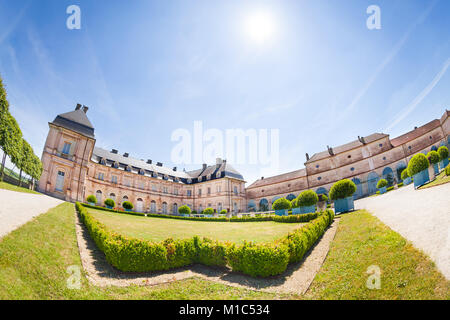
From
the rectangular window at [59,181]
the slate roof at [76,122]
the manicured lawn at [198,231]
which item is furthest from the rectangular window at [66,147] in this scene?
the manicured lawn at [198,231]

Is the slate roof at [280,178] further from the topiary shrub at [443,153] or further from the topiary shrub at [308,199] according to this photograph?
the topiary shrub at [308,199]

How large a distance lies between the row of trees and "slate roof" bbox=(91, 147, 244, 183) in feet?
35.8

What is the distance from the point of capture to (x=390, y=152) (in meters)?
31.5

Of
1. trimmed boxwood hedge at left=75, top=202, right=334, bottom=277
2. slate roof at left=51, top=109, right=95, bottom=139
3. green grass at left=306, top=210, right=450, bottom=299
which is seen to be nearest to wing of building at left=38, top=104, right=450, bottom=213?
slate roof at left=51, top=109, right=95, bottom=139

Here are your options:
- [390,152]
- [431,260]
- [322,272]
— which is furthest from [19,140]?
[390,152]

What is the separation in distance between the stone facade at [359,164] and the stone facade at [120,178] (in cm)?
689

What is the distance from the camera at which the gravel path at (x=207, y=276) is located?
534 cm

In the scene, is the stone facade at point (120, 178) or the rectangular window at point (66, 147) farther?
the rectangular window at point (66, 147)

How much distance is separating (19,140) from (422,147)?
168ft

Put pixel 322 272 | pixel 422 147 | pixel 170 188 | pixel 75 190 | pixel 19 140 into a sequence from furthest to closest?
pixel 170 188
pixel 422 147
pixel 75 190
pixel 19 140
pixel 322 272

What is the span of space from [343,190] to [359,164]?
22.0 meters

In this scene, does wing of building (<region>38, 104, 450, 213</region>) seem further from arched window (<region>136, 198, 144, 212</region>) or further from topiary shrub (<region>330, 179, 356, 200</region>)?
topiary shrub (<region>330, 179, 356, 200</region>)
